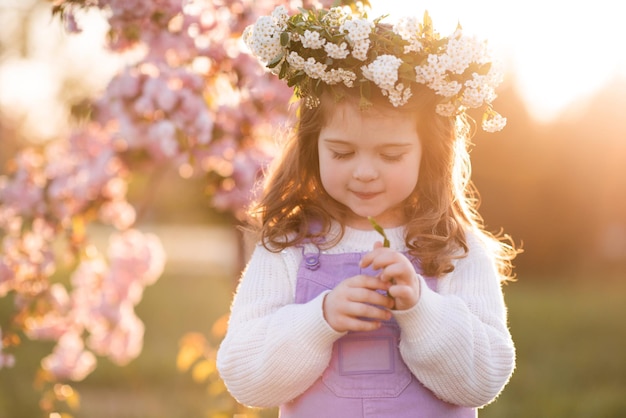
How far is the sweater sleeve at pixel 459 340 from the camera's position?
73.2 inches

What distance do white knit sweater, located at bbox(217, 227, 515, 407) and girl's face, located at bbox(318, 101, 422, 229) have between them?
0.48ft

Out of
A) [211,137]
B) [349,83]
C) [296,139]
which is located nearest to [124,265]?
[211,137]

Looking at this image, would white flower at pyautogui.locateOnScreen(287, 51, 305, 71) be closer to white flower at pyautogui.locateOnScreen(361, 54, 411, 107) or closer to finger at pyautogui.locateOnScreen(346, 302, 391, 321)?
white flower at pyautogui.locateOnScreen(361, 54, 411, 107)

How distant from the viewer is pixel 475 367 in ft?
6.28

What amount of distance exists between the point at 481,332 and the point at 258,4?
1.83 m

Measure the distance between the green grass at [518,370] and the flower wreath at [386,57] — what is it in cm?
406

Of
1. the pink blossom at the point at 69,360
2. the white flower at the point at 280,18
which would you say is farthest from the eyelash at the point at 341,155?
the pink blossom at the point at 69,360

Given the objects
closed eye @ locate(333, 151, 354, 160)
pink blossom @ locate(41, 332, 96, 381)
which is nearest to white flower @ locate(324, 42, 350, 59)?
closed eye @ locate(333, 151, 354, 160)

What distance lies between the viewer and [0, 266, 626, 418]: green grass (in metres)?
6.14

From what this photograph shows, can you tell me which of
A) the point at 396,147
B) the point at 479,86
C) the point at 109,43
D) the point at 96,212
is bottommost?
the point at 396,147

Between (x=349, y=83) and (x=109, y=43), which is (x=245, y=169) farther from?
(x=349, y=83)

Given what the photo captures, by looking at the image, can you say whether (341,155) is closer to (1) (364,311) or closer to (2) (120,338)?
(1) (364,311)

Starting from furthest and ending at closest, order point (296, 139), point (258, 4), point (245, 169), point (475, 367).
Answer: point (245, 169), point (258, 4), point (296, 139), point (475, 367)

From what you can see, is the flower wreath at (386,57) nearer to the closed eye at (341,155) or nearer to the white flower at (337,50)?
the white flower at (337,50)
